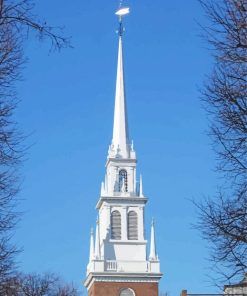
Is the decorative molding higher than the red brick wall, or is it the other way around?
the decorative molding

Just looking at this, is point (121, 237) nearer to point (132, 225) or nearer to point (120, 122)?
point (132, 225)

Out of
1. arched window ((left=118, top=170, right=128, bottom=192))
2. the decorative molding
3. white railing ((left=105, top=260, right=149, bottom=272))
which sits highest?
arched window ((left=118, top=170, right=128, bottom=192))

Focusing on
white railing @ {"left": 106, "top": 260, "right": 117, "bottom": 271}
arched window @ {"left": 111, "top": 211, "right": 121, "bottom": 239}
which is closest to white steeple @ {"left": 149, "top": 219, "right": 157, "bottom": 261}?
arched window @ {"left": 111, "top": 211, "right": 121, "bottom": 239}

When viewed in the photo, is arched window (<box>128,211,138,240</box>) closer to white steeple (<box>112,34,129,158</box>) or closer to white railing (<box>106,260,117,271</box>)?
white railing (<box>106,260,117,271</box>)

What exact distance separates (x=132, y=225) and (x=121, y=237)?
172cm

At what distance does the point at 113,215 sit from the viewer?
7756 centimetres

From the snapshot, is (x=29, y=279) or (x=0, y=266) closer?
(x=0, y=266)

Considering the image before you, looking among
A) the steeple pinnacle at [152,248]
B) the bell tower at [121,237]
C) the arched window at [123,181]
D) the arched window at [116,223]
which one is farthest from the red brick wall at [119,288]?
the arched window at [123,181]

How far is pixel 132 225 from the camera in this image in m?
77.6

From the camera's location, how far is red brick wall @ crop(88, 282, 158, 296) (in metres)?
74.7

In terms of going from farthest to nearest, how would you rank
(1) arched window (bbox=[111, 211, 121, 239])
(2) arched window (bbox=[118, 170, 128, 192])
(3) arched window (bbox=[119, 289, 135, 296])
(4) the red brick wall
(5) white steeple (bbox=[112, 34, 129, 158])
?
1. (5) white steeple (bbox=[112, 34, 129, 158])
2. (2) arched window (bbox=[118, 170, 128, 192])
3. (1) arched window (bbox=[111, 211, 121, 239])
4. (3) arched window (bbox=[119, 289, 135, 296])
5. (4) the red brick wall

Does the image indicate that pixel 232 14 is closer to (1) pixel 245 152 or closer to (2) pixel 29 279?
(1) pixel 245 152

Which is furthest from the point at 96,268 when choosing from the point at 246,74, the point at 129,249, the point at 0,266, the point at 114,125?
the point at 246,74

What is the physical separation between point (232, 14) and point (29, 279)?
61543 millimetres
